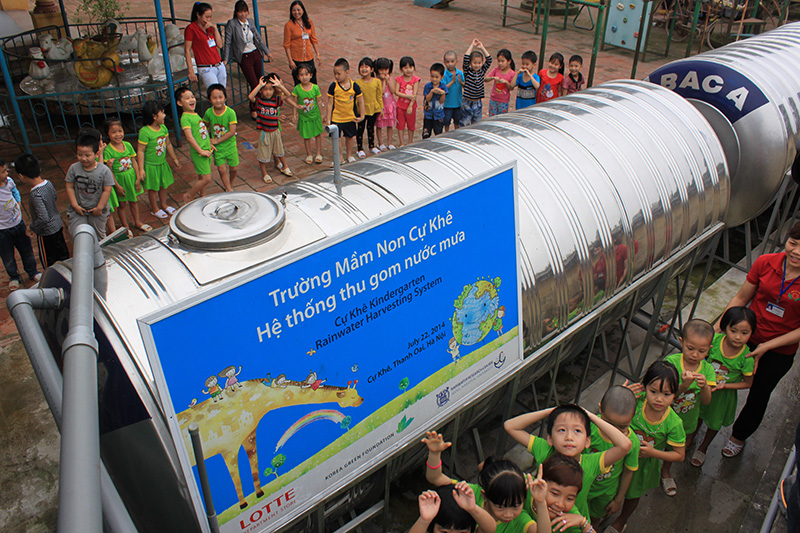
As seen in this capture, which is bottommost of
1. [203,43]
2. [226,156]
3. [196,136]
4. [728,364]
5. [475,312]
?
[728,364]

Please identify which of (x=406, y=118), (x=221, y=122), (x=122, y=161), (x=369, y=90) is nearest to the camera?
(x=122, y=161)

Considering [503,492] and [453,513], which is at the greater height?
[503,492]

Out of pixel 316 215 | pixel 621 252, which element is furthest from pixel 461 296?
pixel 621 252

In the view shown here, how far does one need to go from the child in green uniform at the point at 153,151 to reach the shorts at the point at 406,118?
11.5 feet

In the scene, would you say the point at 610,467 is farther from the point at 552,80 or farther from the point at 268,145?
the point at 552,80

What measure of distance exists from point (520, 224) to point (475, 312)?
0.76m

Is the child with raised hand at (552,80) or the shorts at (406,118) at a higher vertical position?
the child with raised hand at (552,80)

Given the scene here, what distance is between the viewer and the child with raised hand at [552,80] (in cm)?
836

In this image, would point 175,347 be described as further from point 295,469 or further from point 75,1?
point 75,1

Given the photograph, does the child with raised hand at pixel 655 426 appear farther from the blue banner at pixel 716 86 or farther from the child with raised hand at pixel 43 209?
the child with raised hand at pixel 43 209

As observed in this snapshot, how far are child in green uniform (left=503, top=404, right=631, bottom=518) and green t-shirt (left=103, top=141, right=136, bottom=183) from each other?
16.5ft

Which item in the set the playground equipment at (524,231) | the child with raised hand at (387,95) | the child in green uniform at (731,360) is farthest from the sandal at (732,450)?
the child with raised hand at (387,95)

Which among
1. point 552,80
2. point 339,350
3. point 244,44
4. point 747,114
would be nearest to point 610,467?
point 339,350

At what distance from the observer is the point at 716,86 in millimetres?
5770
